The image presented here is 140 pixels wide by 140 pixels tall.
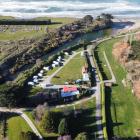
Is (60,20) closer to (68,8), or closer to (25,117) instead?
(68,8)

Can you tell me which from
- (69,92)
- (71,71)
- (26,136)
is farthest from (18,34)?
(26,136)

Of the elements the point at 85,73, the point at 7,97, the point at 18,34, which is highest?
the point at 18,34

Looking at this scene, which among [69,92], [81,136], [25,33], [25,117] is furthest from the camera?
[25,33]

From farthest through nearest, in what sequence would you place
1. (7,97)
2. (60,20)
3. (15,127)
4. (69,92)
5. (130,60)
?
(60,20) < (130,60) < (69,92) < (7,97) < (15,127)

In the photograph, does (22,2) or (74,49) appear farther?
(22,2)

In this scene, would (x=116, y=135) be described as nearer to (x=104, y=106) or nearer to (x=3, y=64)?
(x=104, y=106)

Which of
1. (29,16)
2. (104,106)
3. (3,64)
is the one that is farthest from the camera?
(29,16)

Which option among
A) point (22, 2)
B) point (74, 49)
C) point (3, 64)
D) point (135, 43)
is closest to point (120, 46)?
point (135, 43)

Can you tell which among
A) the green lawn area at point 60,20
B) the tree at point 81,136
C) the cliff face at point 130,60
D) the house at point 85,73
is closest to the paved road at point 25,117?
the tree at point 81,136
